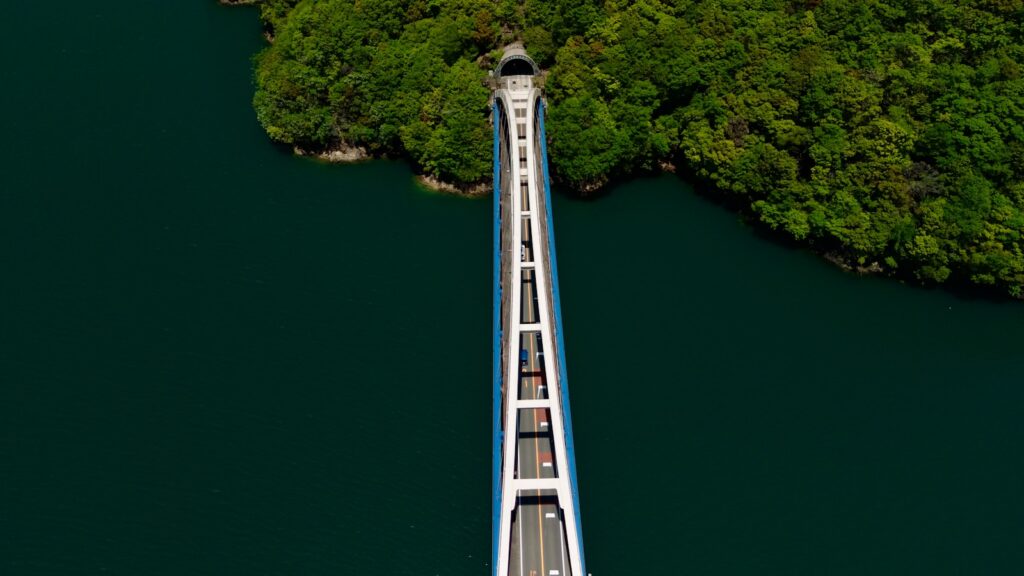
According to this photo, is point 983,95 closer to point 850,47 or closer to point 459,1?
point 850,47

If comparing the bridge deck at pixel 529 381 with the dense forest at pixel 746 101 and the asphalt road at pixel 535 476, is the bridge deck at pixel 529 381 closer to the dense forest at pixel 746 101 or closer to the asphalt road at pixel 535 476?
the asphalt road at pixel 535 476

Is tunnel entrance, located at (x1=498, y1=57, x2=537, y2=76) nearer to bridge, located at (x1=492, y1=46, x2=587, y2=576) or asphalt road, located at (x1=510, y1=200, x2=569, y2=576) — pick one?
bridge, located at (x1=492, y1=46, x2=587, y2=576)

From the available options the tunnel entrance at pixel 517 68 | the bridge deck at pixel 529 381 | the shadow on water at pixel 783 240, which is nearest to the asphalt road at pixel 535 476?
the bridge deck at pixel 529 381

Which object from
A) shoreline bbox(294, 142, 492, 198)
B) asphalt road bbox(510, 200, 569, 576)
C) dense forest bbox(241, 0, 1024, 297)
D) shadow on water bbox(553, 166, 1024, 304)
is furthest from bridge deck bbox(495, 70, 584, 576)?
shoreline bbox(294, 142, 492, 198)

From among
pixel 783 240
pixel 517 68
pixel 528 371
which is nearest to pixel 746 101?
pixel 783 240

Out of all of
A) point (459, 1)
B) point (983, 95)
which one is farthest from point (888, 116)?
point (459, 1)
